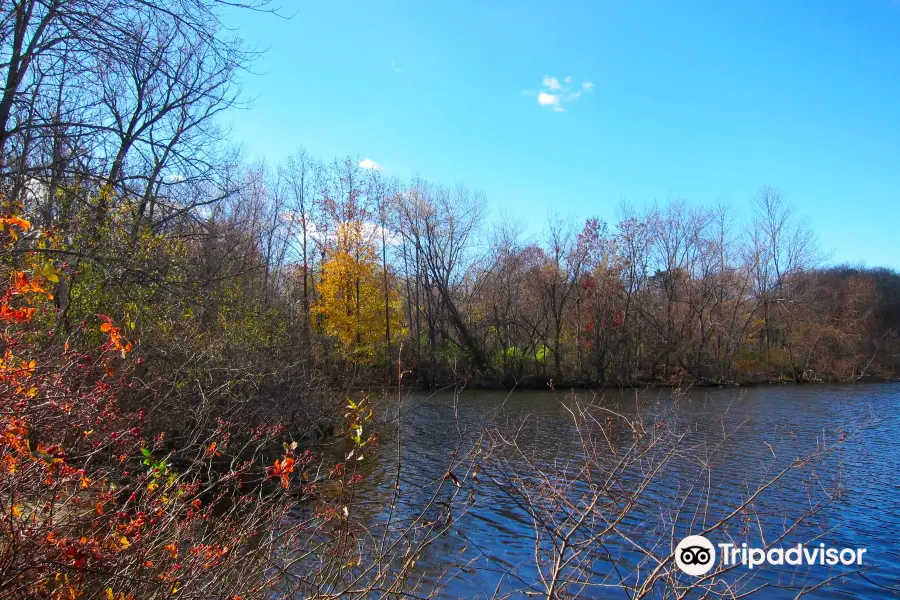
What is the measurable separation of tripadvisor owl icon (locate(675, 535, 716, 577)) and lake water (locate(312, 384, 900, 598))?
0.14 metres

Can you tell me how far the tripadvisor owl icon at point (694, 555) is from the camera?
4.30 meters

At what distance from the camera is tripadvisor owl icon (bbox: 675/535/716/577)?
14.1ft

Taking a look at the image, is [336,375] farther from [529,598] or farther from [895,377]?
[895,377]

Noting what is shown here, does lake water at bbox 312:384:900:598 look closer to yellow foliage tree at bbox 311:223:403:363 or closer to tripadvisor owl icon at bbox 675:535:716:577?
tripadvisor owl icon at bbox 675:535:716:577

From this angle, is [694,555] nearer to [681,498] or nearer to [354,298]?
[681,498]

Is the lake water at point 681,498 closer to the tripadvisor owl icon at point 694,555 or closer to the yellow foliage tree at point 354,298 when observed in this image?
the tripadvisor owl icon at point 694,555

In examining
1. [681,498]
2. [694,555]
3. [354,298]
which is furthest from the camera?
[354,298]

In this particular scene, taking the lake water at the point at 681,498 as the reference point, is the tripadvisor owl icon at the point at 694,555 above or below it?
above

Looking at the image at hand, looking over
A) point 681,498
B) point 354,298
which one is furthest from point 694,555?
point 354,298

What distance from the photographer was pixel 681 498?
9.70 metres

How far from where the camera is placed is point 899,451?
13688 mm

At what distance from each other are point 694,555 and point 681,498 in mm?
5462

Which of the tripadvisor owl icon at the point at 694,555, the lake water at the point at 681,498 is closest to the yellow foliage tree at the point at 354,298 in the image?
the lake water at the point at 681,498

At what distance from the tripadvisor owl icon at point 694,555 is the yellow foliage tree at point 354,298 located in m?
25.7
